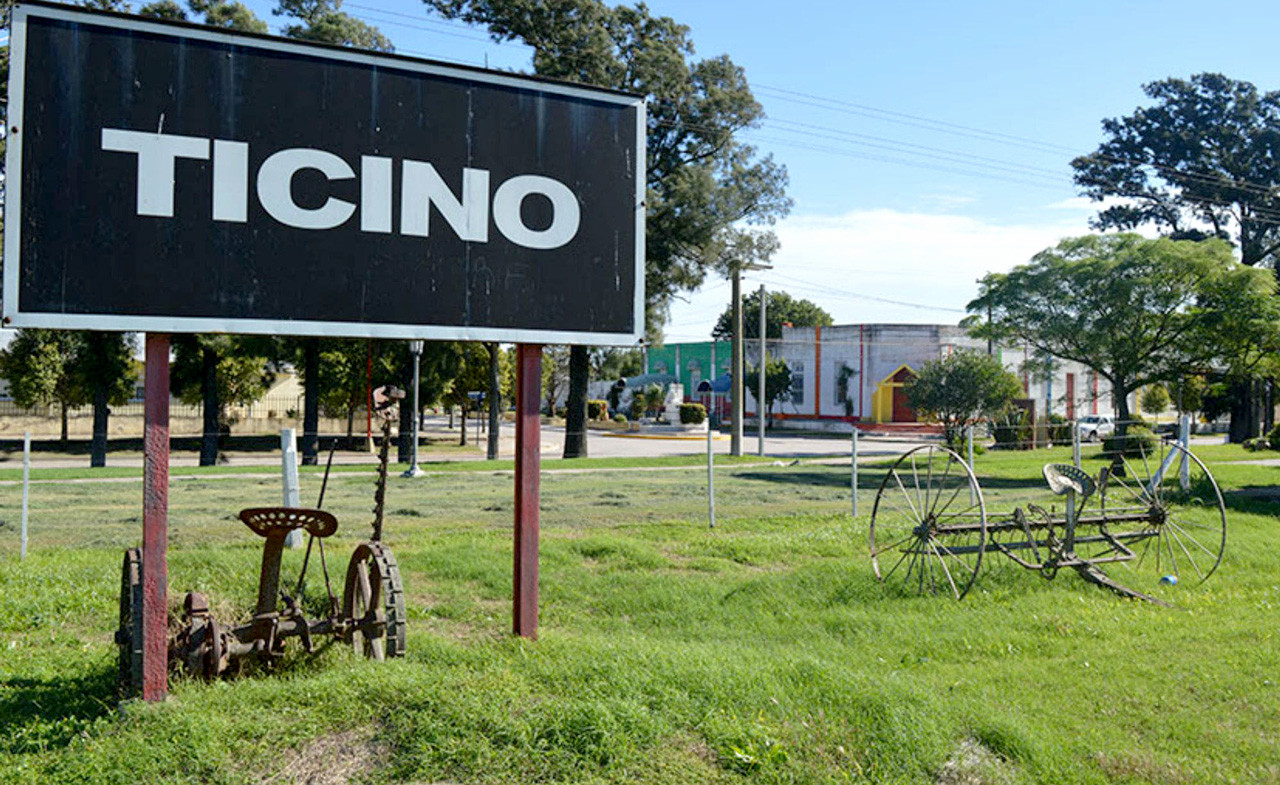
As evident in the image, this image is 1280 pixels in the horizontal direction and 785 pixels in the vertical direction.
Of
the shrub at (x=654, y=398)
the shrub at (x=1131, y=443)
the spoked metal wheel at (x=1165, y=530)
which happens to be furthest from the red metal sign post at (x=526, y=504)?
the shrub at (x=654, y=398)

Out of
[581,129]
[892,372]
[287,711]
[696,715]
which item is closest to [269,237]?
[581,129]

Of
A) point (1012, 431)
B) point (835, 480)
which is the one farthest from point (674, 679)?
point (1012, 431)

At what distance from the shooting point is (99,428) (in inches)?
1148

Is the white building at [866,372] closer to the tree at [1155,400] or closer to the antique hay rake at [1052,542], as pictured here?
the tree at [1155,400]

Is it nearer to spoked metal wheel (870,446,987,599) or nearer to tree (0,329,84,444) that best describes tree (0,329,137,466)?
tree (0,329,84,444)

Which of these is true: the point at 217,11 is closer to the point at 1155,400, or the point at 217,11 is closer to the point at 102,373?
the point at 102,373

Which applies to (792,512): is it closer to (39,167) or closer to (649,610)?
(649,610)

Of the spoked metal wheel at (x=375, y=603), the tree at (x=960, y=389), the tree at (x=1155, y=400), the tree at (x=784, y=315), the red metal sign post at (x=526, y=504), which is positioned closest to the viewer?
the spoked metal wheel at (x=375, y=603)

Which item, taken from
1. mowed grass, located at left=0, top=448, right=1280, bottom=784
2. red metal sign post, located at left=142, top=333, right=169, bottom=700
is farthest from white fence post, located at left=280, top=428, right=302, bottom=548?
red metal sign post, located at left=142, top=333, right=169, bottom=700

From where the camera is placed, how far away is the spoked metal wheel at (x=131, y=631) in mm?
5242

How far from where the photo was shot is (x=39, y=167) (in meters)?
5.30

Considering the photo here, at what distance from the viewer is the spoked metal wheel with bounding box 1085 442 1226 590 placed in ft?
34.8

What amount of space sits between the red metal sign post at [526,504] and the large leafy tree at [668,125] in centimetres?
2624

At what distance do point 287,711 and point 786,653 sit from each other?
121 inches
